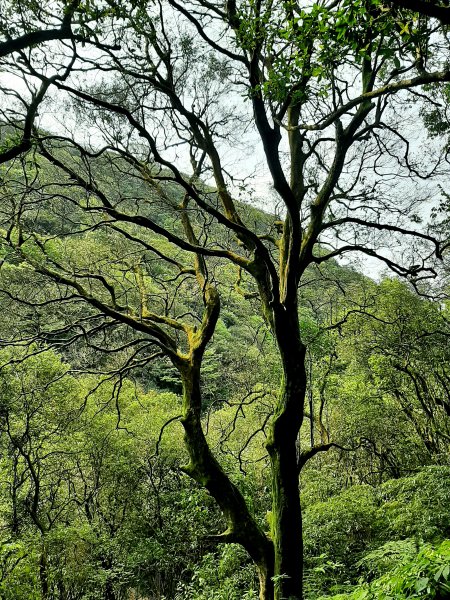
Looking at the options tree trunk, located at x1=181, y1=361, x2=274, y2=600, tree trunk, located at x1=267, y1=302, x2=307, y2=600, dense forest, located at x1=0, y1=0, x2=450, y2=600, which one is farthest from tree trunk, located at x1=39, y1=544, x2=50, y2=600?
tree trunk, located at x1=267, y1=302, x2=307, y2=600

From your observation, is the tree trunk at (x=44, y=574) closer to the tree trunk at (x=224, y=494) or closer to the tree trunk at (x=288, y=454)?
the tree trunk at (x=224, y=494)

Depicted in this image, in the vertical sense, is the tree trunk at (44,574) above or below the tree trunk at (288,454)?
below

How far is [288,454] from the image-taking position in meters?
4.37

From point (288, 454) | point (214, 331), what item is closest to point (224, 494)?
point (288, 454)

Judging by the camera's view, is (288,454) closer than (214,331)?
Yes

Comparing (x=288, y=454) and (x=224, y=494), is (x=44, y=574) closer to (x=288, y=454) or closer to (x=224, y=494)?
(x=224, y=494)

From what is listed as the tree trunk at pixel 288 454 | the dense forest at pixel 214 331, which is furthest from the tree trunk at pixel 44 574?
the tree trunk at pixel 288 454

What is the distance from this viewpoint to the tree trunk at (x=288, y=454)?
419 centimetres

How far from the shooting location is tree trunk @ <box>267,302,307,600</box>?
165 inches

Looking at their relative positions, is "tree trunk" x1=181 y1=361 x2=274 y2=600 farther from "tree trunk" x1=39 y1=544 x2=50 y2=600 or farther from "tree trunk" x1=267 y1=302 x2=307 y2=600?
"tree trunk" x1=39 y1=544 x2=50 y2=600

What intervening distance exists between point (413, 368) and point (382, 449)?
272 cm

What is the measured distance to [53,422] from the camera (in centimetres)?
1002

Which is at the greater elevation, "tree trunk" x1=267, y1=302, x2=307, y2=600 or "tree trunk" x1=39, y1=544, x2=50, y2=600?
"tree trunk" x1=267, y1=302, x2=307, y2=600

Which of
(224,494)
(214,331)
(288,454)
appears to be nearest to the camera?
(288,454)
